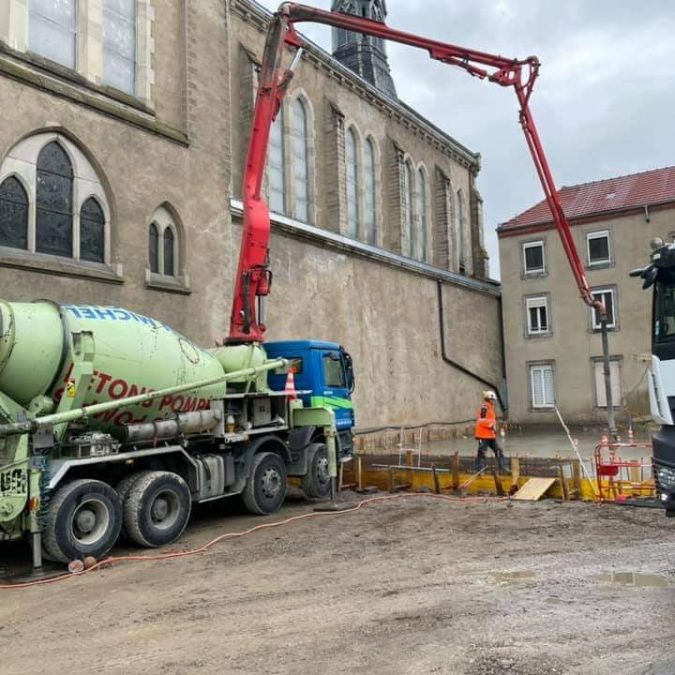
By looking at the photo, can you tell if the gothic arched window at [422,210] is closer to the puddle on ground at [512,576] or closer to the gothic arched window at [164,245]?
the gothic arched window at [164,245]

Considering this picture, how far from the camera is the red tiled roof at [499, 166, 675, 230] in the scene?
32.4 metres

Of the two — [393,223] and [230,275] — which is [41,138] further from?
[393,223]

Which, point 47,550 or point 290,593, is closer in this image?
point 290,593

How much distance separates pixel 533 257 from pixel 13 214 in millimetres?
26162

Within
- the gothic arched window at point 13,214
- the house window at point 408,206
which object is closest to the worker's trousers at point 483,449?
the gothic arched window at point 13,214

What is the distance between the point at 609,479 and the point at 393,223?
1829 cm

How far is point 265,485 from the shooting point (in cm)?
1212

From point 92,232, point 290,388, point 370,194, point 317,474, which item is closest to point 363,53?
point 370,194

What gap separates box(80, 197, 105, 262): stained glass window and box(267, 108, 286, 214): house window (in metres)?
7.61

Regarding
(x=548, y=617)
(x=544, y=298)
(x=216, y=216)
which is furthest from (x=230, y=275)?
(x=544, y=298)

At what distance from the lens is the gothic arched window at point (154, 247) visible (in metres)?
16.7

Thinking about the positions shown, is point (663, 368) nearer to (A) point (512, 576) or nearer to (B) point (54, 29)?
(A) point (512, 576)

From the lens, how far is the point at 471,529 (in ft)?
33.2

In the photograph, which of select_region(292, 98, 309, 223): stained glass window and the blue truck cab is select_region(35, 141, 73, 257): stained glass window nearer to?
the blue truck cab
